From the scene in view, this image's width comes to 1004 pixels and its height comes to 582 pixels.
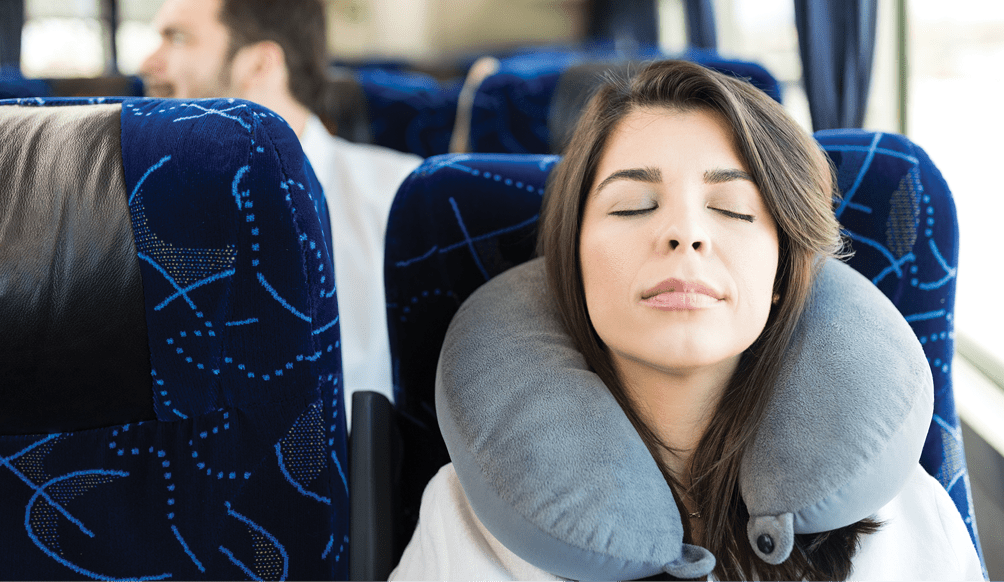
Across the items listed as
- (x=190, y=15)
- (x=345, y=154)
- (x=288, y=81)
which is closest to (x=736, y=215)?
(x=345, y=154)

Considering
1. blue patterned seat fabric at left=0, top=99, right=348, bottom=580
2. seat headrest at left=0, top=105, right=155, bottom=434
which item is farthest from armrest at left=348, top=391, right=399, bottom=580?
seat headrest at left=0, top=105, right=155, bottom=434

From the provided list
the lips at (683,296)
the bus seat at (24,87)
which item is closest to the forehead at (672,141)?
the lips at (683,296)

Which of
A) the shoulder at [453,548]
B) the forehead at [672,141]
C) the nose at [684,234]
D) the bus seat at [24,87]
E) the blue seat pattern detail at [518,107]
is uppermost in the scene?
the bus seat at [24,87]

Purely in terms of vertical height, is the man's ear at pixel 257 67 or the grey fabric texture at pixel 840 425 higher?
the man's ear at pixel 257 67

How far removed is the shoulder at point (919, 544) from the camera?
28.1 inches

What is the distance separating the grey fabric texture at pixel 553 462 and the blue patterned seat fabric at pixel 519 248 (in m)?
0.17

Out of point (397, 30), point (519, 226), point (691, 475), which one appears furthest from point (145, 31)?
point (691, 475)

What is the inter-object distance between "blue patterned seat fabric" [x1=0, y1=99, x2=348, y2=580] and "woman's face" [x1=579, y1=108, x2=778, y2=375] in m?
0.32

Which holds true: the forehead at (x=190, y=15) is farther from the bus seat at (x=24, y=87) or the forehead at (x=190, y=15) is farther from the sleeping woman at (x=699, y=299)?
the sleeping woman at (x=699, y=299)

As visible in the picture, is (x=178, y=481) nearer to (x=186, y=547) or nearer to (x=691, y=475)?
(x=186, y=547)

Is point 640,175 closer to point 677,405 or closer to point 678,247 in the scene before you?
point 678,247

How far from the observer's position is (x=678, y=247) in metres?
0.70

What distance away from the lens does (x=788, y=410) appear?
0.70 meters

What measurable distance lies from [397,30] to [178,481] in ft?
19.9
